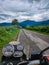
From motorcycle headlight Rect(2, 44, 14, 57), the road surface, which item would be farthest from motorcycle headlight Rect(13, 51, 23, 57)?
the road surface

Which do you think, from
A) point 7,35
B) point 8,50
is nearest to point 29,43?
point 7,35

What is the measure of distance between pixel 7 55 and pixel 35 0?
322cm

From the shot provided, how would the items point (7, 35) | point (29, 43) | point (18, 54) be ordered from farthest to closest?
point (29, 43) → point (7, 35) → point (18, 54)

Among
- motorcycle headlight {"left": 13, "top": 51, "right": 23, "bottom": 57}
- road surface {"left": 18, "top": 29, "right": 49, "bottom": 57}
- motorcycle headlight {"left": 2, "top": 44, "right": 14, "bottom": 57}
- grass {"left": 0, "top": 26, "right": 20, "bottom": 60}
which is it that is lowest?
road surface {"left": 18, "top": 29, "right": 49, "bottom": 57}

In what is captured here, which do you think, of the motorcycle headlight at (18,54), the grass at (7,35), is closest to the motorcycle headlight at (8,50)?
the motorcycle headlight at (18,54)

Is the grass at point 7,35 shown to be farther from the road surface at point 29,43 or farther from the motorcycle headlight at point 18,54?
the motorcycle headlight at point 18,54

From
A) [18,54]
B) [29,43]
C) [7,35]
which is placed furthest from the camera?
[29,43]

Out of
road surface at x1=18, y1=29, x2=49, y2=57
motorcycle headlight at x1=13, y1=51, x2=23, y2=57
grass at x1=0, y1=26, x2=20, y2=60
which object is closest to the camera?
motorcycle headlight at x1=13, y1=51, x2=23, y2=57

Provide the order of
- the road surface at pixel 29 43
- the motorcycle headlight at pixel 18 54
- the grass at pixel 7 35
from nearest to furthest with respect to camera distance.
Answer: the motorcycle headlight at pixel 18 54, the grass at pixel 7 35, the road surface at pixel 29 43

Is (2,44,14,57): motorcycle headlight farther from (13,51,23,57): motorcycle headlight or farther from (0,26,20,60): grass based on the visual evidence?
(0,26,20,60): grass

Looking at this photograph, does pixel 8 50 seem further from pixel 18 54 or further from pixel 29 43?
pixel 29 43

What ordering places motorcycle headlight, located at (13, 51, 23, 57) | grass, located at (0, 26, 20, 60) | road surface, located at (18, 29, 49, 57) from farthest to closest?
road surface, located at (18, 29, 49, 57) < grass, located at (0, 26, 20, 60) < motorcycle headlight, located at (13, 51, 23, 57)

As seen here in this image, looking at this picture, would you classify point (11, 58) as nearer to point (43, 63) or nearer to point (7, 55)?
point (7, 55)

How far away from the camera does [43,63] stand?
141 cm
